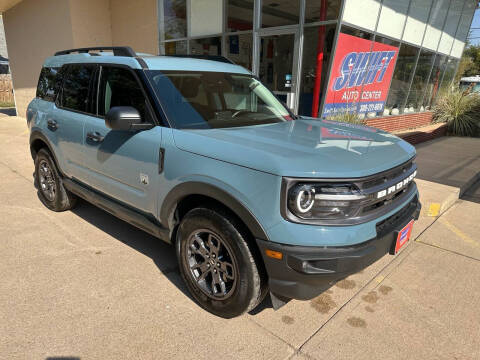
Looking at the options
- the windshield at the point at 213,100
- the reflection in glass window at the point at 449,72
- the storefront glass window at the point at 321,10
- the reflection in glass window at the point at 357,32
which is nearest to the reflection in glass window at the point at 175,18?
the storefront glass window at the point at 321,10

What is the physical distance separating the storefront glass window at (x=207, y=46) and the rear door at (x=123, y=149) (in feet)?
21.5

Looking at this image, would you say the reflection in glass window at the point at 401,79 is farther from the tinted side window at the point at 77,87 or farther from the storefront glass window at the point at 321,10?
the tinted side window at the point at 77,87

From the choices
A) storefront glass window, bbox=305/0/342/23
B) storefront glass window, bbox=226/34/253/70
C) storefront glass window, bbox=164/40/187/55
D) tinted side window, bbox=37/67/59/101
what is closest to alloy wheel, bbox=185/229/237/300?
tinted side window, bbox=37/67/59/101

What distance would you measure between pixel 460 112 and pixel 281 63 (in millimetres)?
7481

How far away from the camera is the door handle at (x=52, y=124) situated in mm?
3916

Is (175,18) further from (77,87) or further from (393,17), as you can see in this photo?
(77,87)

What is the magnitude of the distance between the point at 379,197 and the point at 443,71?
13772 millimetres

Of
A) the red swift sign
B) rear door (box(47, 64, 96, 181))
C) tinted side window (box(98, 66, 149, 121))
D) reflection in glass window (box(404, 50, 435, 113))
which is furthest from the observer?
reflection in glass window (box(404, 50, 435, 113))

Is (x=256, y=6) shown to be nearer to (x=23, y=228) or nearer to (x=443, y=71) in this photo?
(x=23, y=228)

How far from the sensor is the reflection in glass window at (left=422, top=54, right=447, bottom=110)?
12.5m

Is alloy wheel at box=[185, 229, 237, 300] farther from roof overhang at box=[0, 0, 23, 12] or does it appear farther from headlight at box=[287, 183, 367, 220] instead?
roof overhang at box=[0, 0, 23, 12]

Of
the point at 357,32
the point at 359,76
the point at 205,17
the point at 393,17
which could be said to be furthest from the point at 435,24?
the point at 205,17

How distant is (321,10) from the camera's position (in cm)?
722

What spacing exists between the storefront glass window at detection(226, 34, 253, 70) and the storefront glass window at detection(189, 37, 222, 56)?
0.38 meters
